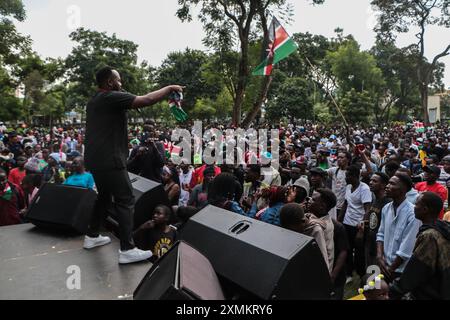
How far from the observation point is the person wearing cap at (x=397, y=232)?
134 inches

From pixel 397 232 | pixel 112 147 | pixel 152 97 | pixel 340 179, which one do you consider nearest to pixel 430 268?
pixel 397 232

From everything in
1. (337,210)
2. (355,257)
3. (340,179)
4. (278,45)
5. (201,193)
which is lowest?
(355,257)

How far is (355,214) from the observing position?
525 cm

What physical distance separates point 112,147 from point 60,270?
1.00 meters

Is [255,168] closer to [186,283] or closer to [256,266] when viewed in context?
[256,266]

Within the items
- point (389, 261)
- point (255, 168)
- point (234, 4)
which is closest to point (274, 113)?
point (234, 4)

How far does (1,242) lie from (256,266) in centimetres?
251

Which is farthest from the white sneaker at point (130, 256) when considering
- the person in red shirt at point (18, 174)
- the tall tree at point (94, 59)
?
the tall tree at point (94, 59)

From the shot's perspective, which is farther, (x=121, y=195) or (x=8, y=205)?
(x=8, y=205)

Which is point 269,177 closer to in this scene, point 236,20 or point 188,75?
point 236,20

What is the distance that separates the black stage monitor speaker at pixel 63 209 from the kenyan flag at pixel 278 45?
6457 mm

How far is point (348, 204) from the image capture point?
5.37m

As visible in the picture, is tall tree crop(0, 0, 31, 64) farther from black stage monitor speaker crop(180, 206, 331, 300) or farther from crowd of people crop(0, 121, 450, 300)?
black stage monitor speaker crop(180, 206, 331, 300)
